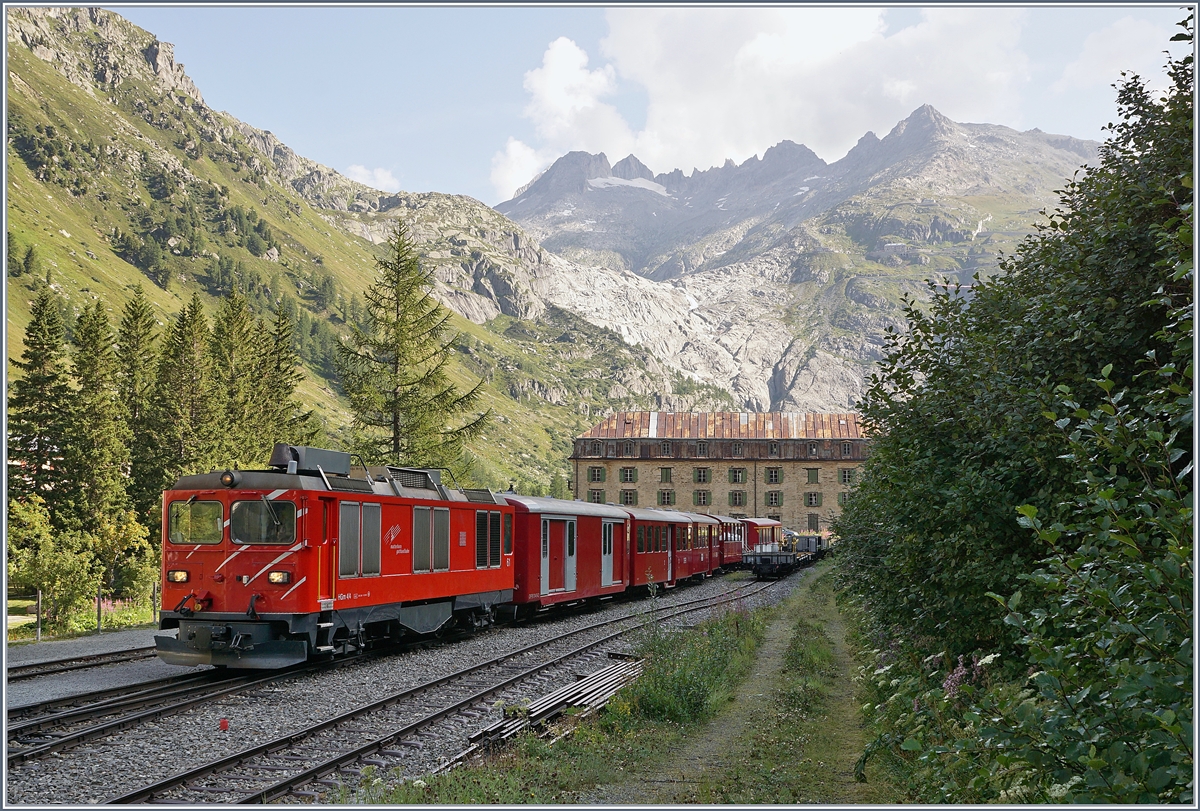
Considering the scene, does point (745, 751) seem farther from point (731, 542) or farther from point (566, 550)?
point (731, 542)

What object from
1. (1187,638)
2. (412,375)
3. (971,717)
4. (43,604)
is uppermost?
(412,375)

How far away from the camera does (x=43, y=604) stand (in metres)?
25.2

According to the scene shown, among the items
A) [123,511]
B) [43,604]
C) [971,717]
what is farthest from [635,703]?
[123,511]

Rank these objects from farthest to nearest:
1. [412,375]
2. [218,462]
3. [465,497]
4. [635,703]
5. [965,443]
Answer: [218,462], [412,375], [465,497], [635,703], [965,443]

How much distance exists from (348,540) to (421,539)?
265cm

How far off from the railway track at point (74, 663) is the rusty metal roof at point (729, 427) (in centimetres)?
7232

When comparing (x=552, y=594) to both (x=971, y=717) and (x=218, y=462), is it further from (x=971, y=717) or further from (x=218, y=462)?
(x=218, y=462)

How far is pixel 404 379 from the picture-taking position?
117ft

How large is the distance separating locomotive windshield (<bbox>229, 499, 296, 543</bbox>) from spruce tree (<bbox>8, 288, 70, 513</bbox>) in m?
31.2

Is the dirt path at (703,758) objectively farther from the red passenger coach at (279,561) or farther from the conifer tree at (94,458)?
the conifer tree at (94,458)

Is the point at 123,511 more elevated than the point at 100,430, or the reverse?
the point at 100,430

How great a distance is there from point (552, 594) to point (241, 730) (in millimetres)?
14397

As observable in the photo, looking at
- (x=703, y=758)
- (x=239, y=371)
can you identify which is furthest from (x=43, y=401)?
(x=703, y=758)

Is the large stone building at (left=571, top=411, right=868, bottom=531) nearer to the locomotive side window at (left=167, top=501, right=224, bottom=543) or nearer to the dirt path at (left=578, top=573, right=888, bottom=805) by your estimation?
the dirt path at (left=578, top=573, right=888, bottom=805)
